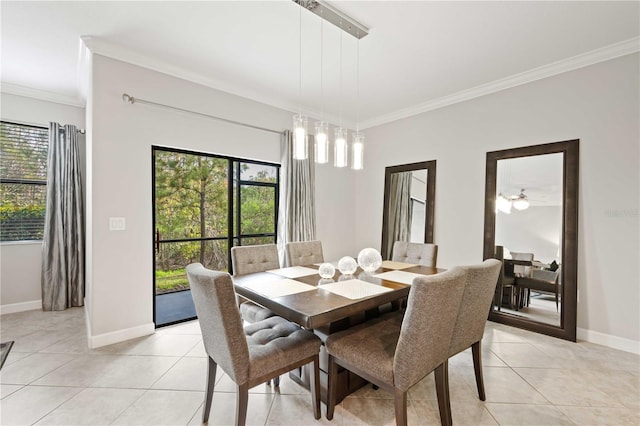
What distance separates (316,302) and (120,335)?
224 centimetres

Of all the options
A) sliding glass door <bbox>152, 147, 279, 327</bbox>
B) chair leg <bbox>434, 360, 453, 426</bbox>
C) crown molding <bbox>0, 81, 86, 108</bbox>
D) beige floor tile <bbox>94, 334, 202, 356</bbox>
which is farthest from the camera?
crown molding <bbox>0, 81, 86, 108</bbox>

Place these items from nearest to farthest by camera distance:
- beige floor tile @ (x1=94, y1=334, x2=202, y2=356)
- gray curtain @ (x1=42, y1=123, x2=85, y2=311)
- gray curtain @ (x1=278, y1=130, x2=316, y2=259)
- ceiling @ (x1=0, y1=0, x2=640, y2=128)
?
ceiling @ (x1=0, y1=0, x2=640, y2=128), beige floor tile @ (x1=94, y1=334, x2=202, y2=356), gray curtain @ (x1=42, y1=123, x2=85, y2=311), gray curtain @ (x1=278, y1=130, x2=316, y2=259)

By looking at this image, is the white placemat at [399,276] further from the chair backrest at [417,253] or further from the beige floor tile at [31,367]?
the beige floor tile at [31,367]

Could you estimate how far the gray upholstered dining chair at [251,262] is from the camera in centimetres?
232

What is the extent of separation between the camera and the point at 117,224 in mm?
2674

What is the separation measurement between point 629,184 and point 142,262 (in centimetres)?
458

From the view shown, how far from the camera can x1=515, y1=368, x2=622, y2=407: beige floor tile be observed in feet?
6.15

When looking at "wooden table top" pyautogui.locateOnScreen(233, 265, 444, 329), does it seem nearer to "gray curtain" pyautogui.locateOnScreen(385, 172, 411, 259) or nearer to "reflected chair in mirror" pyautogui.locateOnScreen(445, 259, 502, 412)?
"reflected chair in mirror" pyautogui.locateOnScreen(445, 259, 502, 412)

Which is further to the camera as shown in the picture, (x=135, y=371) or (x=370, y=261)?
Answer: (x=370, y=261)

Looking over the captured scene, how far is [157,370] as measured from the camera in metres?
2.21

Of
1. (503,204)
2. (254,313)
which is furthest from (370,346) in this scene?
(503,204)

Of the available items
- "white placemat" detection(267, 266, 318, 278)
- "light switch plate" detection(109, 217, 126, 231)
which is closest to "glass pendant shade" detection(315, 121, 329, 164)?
"white placemat" detection(267, 266, 318, 278)

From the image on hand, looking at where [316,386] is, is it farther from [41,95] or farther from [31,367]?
[41,95]

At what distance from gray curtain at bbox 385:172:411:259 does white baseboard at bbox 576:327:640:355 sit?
201 centimetres
